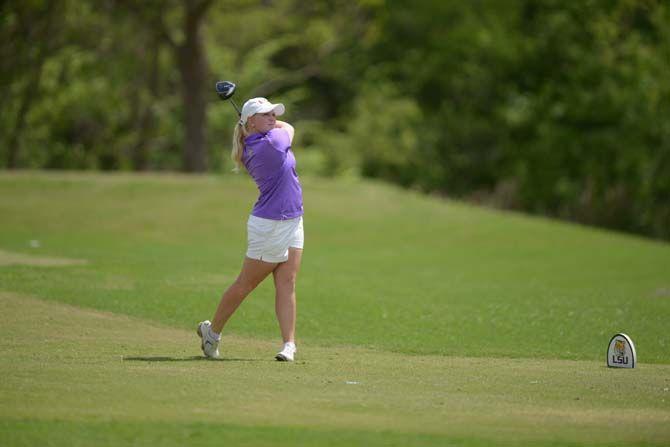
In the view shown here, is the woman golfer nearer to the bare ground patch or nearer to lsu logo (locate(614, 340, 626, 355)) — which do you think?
lsu logo (locate(614, 340, 626, 355))

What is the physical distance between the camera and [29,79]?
A: 129 feet

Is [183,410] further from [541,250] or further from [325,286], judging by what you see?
[541,250]

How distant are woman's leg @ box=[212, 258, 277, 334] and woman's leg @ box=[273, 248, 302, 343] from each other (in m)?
0.09

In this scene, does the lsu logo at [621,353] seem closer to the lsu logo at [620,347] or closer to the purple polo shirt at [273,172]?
the lsu logo at [620,347]

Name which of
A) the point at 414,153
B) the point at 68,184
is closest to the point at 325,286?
the point at 68,184

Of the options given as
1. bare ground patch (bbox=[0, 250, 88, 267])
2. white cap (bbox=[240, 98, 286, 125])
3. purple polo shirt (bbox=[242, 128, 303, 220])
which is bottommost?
bare ground patch (bbox=[0, 250, 88, 267])

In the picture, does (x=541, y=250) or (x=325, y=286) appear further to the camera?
(x=541, y=250)

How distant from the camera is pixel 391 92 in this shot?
49.5 metres

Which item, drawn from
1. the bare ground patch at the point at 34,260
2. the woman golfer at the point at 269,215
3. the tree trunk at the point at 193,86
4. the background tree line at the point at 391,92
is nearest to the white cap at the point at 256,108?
Answer: the woman golfer at the point at 269,215

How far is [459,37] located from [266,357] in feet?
125

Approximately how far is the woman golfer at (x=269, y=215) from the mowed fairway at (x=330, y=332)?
0.42 m

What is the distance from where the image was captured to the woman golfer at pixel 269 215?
10.3m

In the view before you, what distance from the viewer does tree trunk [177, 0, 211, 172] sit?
34.6 meters

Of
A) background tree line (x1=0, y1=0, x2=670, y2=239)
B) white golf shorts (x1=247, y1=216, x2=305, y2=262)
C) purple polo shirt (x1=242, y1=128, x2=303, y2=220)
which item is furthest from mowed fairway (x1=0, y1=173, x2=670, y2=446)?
background tree line (x1=0, y1=0, x2=670, y2=239)
